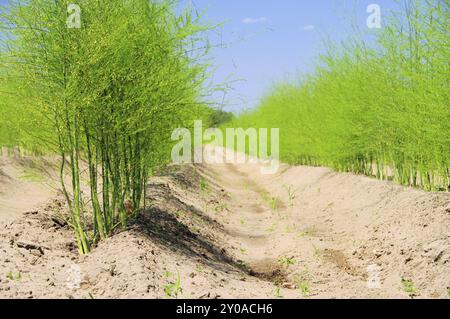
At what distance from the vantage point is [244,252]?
6801 millimetres

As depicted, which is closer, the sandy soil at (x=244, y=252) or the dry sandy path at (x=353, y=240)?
the sandy soil at (x=244, y=252)

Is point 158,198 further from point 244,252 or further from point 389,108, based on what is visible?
point 389,108

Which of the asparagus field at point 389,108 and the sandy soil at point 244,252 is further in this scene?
the asparagus field at point 389,108

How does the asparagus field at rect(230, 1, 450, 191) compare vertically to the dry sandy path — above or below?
above

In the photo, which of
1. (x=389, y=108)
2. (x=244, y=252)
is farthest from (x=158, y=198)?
(x=389, y=108)

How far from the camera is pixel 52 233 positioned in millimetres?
5820

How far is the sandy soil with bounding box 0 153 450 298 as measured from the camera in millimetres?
4094

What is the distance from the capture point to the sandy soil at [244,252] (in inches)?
161

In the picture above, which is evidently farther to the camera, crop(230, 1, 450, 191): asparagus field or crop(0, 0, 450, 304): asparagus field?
crop(230, 1, 450, 191): asparagus field

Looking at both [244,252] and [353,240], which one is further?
[353,240]

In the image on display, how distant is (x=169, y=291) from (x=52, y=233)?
251cm

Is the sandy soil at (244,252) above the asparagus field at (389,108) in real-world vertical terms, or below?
below

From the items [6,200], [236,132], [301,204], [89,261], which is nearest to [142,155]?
[89,261]

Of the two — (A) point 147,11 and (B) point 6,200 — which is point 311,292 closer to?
(A) point 147,11
